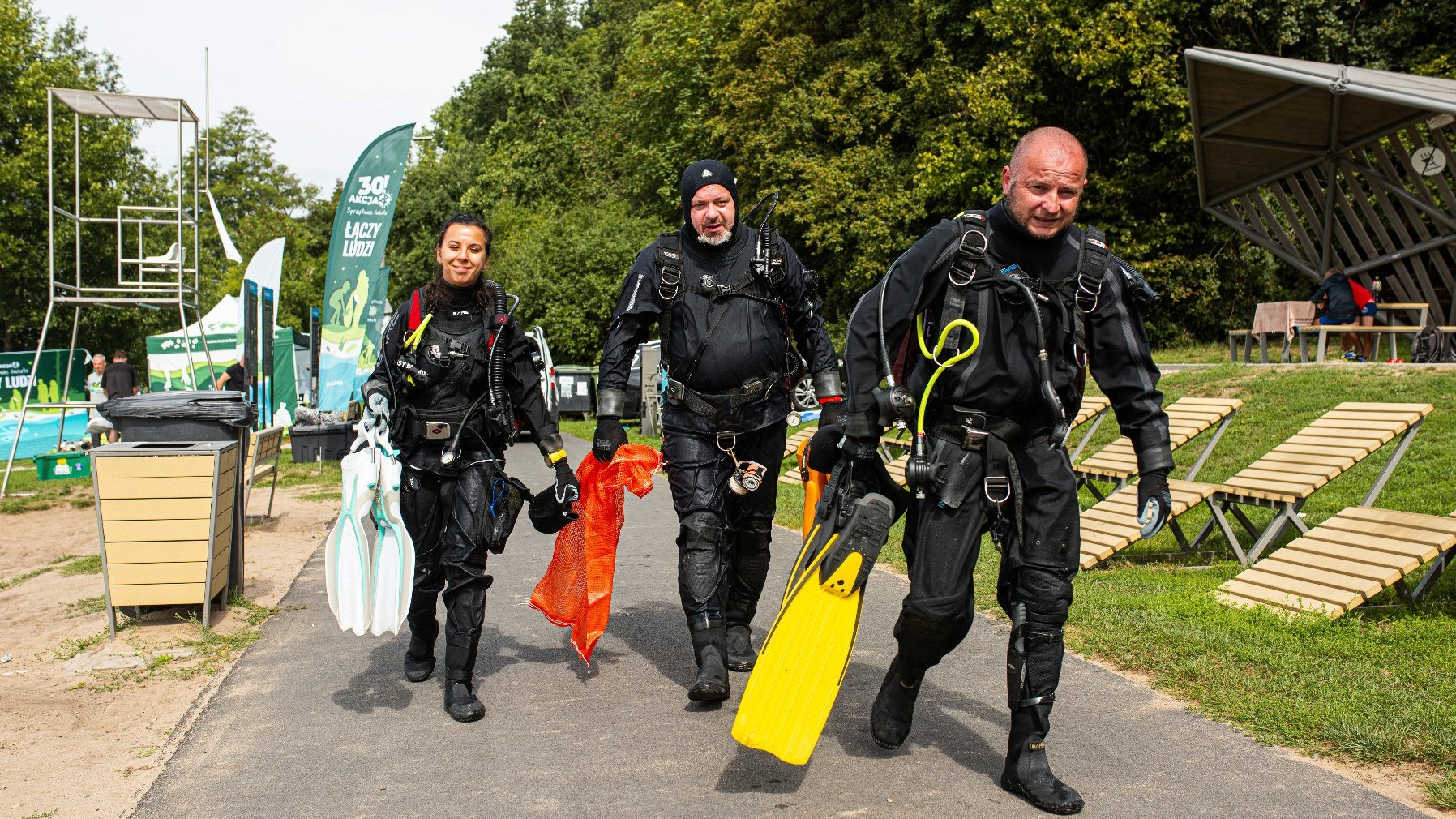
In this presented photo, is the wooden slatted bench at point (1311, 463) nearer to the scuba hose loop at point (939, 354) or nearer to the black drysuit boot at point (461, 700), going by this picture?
the scuba hose loop at point (939, 354)

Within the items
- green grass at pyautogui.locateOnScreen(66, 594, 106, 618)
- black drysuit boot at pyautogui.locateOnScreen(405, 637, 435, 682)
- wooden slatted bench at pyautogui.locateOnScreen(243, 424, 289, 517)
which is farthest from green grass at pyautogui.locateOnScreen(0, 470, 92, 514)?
black drysuit boot at pyautogui.locateOnScreen(405, 637, 435, 682)

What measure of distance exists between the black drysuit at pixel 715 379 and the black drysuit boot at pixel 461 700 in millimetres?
984

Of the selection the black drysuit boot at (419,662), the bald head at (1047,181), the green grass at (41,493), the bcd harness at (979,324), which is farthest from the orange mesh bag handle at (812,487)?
the green grass at (41,493)

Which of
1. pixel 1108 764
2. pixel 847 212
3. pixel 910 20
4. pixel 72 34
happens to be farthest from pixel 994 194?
pixel 72 34

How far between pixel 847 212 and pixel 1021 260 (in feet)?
88.6

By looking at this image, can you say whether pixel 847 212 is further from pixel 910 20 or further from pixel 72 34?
pixel 72 34

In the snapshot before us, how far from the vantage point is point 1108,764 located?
4121mm

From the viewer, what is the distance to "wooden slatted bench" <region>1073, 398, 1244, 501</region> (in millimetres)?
9034

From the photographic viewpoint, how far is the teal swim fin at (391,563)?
5.04 m

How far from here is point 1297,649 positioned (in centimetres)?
547

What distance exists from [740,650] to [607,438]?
1.22 metres

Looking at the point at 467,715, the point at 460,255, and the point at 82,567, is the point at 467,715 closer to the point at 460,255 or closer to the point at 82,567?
the point at 460,255

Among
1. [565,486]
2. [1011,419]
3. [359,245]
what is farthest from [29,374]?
[1011,419]

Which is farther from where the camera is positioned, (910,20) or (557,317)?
(557,317)
